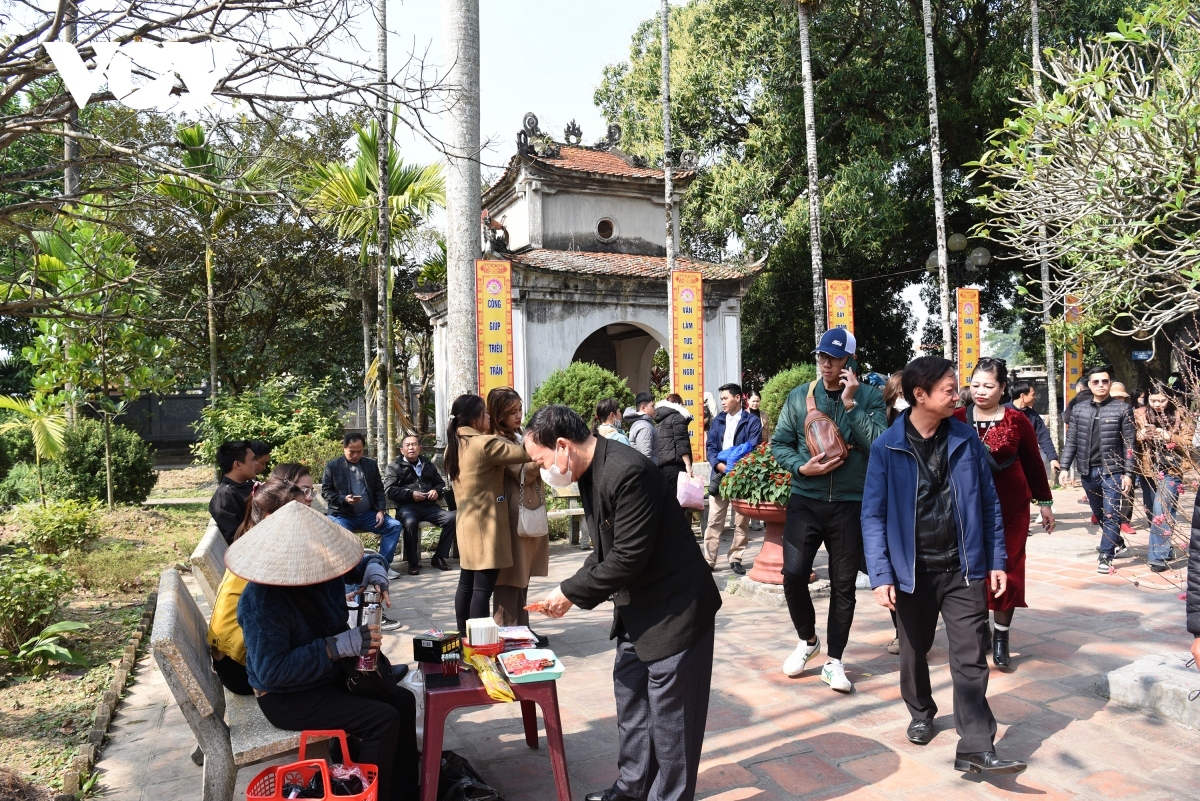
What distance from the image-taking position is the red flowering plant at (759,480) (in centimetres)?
621

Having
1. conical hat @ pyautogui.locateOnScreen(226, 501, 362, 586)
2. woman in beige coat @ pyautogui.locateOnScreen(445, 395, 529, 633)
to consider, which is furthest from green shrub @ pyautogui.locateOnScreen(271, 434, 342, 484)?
conical hat @ pyautogui.locateOnScreen(226, 501, 362, 586)

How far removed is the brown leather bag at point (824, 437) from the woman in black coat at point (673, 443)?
9.81ft

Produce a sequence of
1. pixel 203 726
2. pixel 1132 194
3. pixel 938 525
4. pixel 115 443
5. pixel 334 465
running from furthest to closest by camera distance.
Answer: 1. pixel 115 443
2. pixel 334 465
3. pixel 1132 194
4. pixel 938 525
5. pixel 203 726

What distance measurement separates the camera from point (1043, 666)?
15.5 feet

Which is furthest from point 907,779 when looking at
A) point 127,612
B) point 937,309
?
point 937,309

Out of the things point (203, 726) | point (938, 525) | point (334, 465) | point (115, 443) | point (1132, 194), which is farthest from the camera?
point (115, 443)

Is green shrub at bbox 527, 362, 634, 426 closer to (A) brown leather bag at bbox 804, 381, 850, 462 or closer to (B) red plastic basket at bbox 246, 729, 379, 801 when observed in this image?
(A) brown leather bag at bbox 804, 381, 850, 462

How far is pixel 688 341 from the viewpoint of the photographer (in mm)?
14539

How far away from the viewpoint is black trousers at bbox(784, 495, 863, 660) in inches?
174

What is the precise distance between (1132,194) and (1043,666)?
3.36 metres

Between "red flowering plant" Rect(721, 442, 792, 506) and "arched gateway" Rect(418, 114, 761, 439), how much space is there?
9.86 metres

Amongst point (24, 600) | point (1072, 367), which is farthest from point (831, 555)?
point (1072, 367)

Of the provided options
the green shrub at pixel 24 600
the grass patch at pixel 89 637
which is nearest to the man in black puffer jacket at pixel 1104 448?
the grass patch at pixel 89 637

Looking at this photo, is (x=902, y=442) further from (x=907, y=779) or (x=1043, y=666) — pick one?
(x=1043, y=666)
